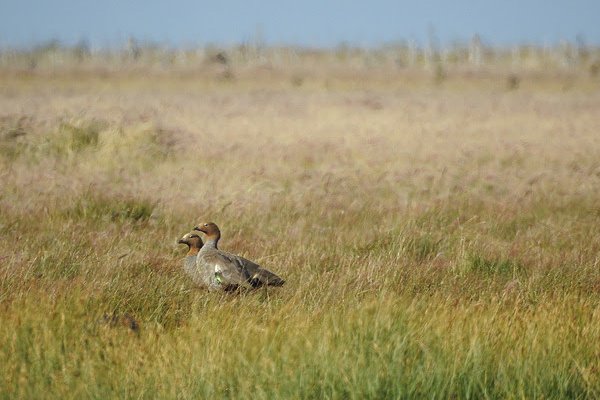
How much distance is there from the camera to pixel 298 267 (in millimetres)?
6465

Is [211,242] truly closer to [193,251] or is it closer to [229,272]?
[193,251]

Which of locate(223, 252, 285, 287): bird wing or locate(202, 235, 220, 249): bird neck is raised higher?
locate(202, 235, 220, 249): bird neck

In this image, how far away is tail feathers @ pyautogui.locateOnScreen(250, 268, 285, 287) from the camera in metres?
5.61

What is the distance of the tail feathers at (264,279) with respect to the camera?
221 inches

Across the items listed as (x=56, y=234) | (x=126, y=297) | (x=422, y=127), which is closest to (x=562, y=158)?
(x=422, y=127)

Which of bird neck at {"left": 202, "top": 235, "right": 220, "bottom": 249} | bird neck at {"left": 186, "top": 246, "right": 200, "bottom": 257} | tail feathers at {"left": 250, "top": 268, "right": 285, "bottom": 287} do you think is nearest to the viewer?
tail feathers at {"left": 250, "top": 268, "right": 285, "bottom": 287}

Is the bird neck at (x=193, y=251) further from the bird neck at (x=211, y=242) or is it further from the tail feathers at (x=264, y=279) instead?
the tail feathers at (x=264, y=279)

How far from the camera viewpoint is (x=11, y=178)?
34.7 feet

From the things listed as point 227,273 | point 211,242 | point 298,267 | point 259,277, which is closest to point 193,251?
point 211,242

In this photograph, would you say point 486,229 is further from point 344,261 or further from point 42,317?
point 42,317

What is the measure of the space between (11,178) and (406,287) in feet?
20.9

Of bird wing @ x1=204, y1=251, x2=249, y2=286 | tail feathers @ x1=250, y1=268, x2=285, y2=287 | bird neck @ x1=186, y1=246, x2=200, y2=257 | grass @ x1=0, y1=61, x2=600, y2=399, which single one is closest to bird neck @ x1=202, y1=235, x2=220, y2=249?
bird neck @ x1=186, y1=246, x2=200, y2=257

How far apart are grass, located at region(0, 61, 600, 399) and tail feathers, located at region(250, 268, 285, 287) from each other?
0.11 m

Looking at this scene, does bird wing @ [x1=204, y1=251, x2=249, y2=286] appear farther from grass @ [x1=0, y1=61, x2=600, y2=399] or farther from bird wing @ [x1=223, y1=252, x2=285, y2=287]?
grass @ [x1=0, y1=61, x2=600, y2=399]
